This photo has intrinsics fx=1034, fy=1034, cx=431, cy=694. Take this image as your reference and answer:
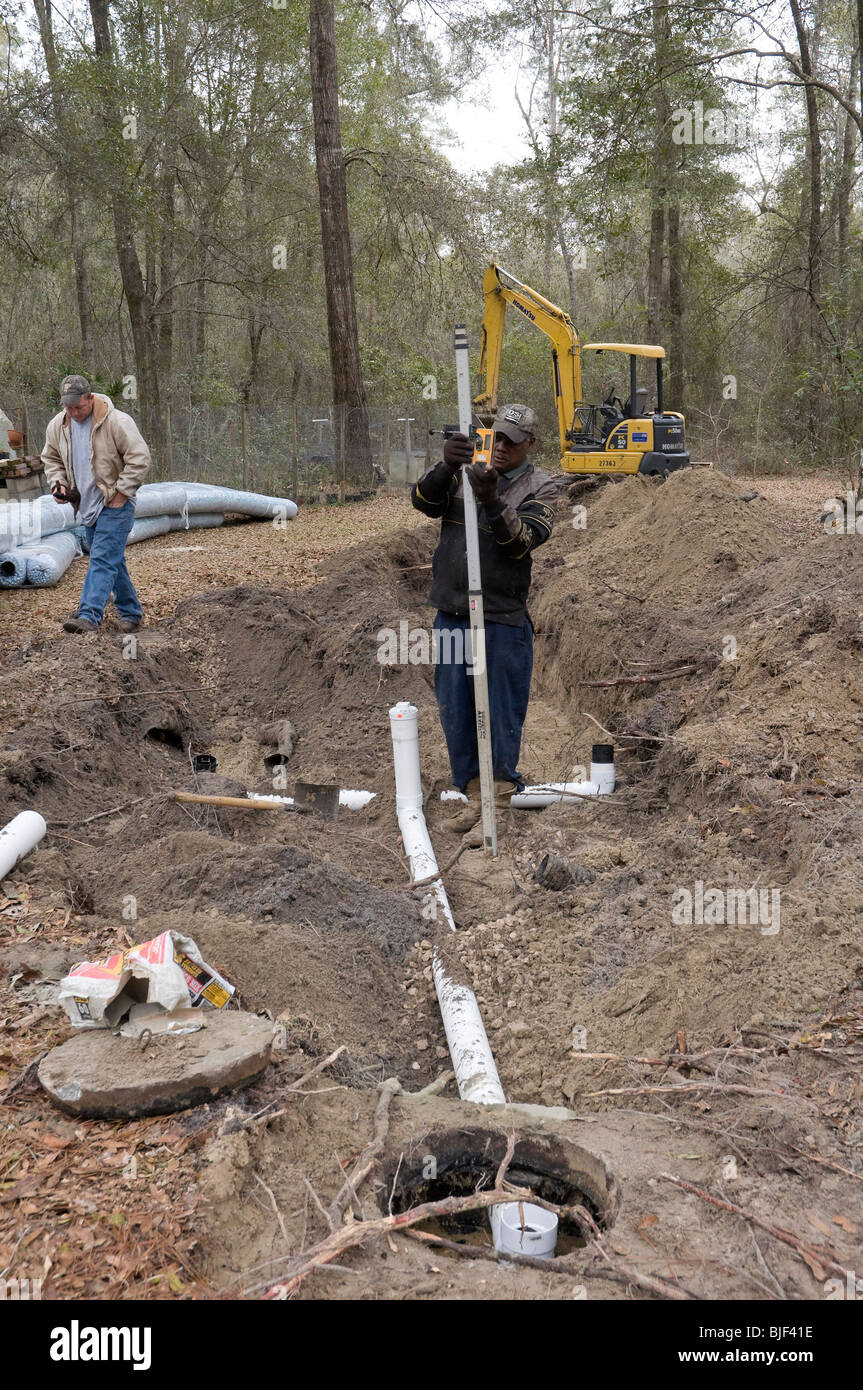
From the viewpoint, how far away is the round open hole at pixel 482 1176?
272 cm

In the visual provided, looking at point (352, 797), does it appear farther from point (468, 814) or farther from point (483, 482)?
point (483, 482)

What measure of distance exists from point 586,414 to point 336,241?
700 cm

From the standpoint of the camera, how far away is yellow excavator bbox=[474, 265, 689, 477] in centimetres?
1304

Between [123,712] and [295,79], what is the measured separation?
21.4 m

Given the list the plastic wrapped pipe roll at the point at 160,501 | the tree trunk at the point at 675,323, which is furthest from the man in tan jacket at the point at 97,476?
the tree trunk at the point at 675,323

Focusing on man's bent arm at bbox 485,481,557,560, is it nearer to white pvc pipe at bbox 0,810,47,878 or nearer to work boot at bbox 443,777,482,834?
work boot at bbox 443,777,482,834

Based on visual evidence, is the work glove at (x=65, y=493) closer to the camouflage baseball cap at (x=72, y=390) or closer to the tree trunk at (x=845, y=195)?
the camouflage baseball cap at (x=72, y=390)

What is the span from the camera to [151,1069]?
2721mm

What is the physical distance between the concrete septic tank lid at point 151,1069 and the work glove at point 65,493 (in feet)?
19.3

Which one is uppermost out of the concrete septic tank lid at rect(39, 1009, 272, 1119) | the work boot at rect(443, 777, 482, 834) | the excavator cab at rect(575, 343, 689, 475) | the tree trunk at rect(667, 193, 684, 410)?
the tree trunk at rect(667, 193, 684, 410)

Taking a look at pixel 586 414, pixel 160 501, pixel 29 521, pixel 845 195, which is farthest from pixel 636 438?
pixel 845 195

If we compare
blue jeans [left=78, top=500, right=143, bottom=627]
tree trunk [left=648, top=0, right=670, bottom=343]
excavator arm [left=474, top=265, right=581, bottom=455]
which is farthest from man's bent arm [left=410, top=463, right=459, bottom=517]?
tree trunk [left=648, top=0, right=670, bottom=343]

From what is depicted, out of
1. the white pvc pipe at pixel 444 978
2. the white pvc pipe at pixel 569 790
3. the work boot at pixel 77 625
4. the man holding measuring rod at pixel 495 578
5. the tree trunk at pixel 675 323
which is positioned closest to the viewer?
the white pvc pipe at pixel 444 978

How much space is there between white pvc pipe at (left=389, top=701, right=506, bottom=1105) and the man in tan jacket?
11.2 ft
